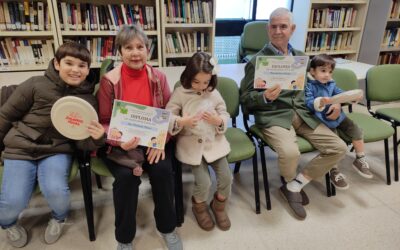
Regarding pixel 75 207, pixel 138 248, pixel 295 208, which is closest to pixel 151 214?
pixel 138 248

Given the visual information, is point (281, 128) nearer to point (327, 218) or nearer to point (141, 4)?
point (327, 218)

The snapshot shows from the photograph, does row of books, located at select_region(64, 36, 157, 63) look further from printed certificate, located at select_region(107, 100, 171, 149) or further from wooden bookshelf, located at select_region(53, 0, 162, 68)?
printed certificate, located at select_region(107, 100, 171, 149)

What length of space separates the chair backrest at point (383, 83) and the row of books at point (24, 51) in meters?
3.07

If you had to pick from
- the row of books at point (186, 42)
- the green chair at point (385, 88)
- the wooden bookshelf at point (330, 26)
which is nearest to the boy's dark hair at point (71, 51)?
the row of books at point (186, 42)

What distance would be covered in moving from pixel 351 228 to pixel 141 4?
9.67 feet

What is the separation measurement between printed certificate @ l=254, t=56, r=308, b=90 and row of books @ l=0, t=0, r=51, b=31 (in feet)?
7.34

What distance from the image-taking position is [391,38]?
4.27 metres

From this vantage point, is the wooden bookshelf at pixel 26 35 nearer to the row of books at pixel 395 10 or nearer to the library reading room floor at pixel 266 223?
the library reading room floor at pixel 266 223

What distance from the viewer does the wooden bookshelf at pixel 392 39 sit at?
4055mm

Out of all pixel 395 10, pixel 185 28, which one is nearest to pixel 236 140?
pixel 185 28

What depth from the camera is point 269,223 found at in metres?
1.88

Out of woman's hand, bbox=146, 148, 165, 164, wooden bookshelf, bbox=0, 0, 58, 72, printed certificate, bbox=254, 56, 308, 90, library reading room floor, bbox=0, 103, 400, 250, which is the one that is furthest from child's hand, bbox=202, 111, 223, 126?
wooden bookshelf, bbox=0, 0, 58, 72

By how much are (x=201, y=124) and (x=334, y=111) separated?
0.93 m

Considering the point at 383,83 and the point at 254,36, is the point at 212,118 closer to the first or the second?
the point at 383,83
